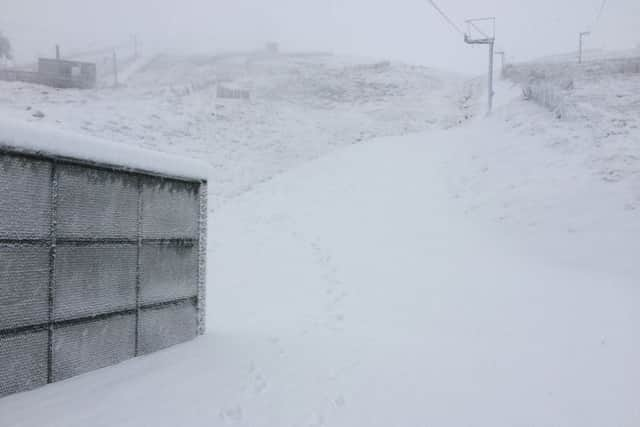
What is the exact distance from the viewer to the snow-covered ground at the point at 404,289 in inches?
164

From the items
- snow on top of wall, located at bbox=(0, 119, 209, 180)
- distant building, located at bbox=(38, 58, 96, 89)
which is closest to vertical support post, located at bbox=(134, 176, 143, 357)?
snow on top of wall, located at bbox=(0, 119, 209, 180)

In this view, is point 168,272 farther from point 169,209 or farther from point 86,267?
point 86,267

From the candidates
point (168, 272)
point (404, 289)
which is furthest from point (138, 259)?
point (404, 289)

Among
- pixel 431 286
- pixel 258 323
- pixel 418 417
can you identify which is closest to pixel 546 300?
pixel 431 286

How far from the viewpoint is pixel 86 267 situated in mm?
4445

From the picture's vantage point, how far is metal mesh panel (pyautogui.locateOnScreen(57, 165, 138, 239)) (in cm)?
426

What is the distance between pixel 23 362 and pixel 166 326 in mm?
1800

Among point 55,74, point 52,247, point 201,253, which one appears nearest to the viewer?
point 52,247

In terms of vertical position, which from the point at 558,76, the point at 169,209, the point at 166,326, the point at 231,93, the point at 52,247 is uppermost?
the point at 558,76

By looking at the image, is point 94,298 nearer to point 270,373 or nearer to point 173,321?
point 173,321

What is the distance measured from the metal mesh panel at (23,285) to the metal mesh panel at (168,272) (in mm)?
1196

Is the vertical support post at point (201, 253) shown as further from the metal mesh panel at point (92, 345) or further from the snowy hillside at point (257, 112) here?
the snowy hillside at point (257, 112)

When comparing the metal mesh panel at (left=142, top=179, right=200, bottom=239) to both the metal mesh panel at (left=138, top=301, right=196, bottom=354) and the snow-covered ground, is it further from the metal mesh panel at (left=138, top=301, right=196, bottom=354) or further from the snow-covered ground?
Result: the snow-covered ground

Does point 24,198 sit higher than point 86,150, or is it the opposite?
point 86,150
